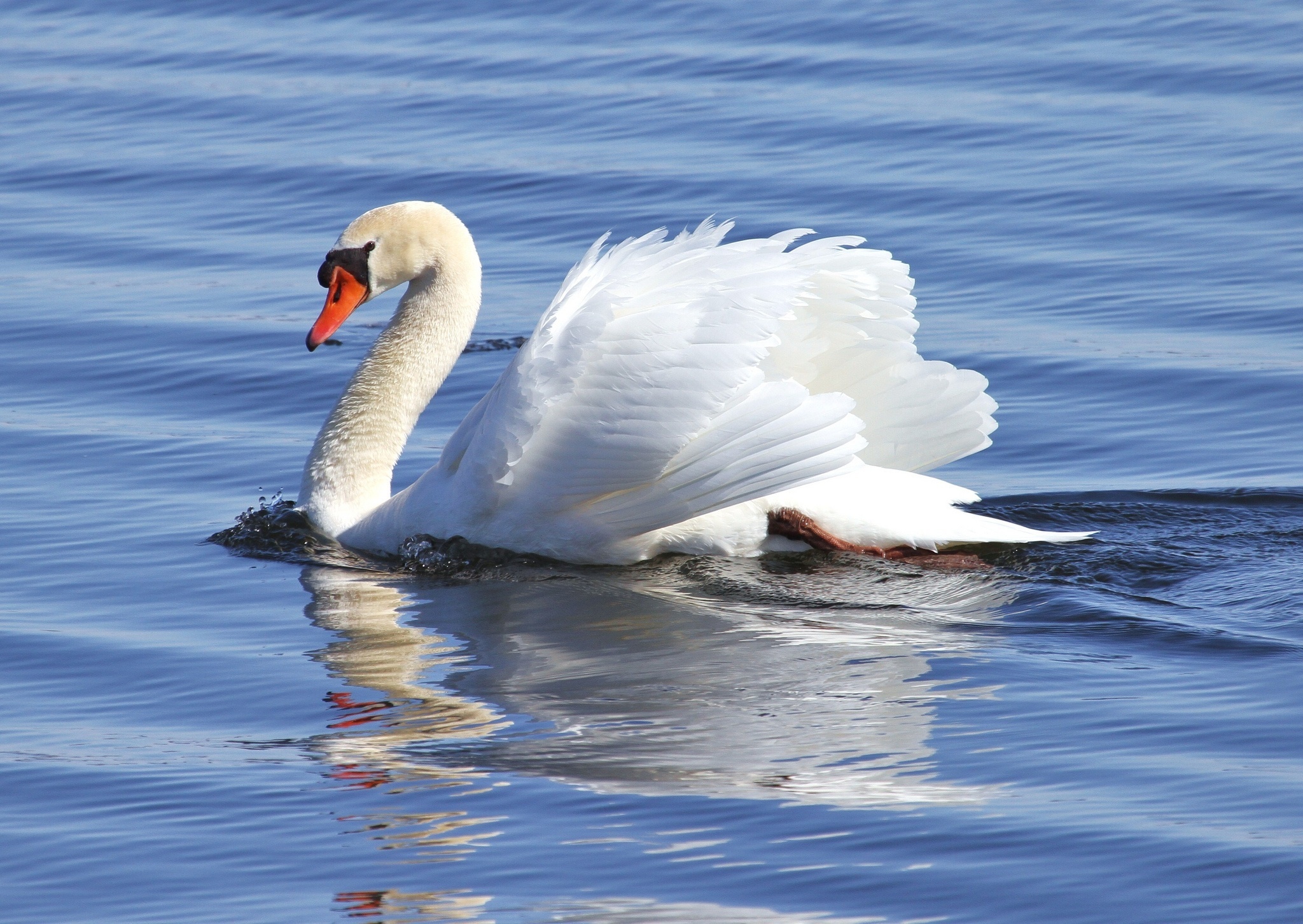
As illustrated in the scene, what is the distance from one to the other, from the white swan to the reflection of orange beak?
0.04 ft

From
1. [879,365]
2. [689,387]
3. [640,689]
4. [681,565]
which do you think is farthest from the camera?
[879,365]

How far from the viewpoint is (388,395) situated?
8.52 m

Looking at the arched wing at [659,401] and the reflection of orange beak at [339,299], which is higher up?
the reflection of orange beak at [339,299]

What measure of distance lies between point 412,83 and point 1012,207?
5.98 metres

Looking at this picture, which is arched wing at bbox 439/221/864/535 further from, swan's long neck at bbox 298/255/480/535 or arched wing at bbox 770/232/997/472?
swan's long neck at bbox 298/255/480/535

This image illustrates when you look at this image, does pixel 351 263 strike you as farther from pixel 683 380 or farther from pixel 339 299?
pixel 683 380

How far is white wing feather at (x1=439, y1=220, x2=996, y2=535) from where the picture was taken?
6.91 metres

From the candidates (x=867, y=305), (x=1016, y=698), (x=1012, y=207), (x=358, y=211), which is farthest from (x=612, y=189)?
(x=1016, y=698)

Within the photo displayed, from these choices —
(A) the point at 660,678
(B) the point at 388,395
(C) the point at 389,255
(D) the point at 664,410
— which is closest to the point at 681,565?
(D) the point at 664,410

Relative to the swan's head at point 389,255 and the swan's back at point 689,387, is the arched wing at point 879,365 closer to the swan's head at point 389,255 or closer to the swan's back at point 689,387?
the swan's back at point 689,387

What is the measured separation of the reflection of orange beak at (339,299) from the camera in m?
8.47

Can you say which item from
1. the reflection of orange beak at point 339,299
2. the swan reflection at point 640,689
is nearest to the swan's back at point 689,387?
the swan reflection at point 640,689

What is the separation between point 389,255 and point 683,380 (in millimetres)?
2013

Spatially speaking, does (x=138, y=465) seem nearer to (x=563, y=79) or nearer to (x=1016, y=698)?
(x=1016, y=698)
